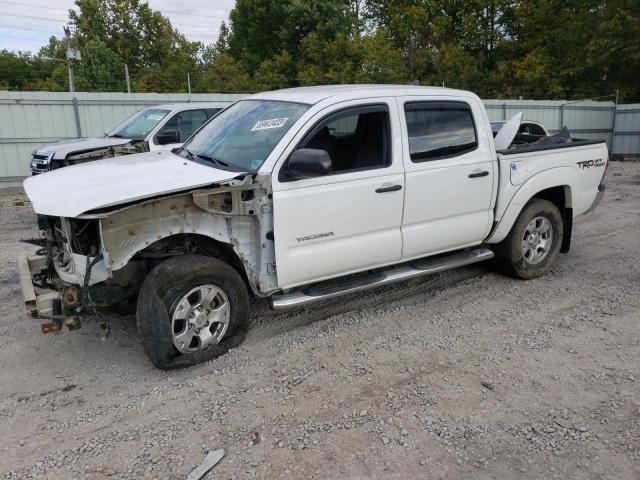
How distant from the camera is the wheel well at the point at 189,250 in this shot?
13.1 feet

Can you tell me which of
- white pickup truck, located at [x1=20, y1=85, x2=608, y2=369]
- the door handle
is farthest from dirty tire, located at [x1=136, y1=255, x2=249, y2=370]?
the door handle

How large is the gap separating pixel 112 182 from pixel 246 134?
120 centimetres

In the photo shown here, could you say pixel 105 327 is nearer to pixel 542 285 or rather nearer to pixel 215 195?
pixel 215 195

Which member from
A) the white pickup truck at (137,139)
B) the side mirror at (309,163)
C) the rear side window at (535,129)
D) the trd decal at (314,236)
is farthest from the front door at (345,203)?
the rear side window at (535,129)

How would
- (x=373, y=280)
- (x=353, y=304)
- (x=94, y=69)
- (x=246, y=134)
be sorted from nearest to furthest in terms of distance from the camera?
(x=246, y=134)
(x=373, y=280)
(x=353, y=304)
(x=94, y=69)

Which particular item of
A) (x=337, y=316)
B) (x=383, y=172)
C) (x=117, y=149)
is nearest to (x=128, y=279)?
(x=337, y=316)

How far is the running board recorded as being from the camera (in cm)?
427

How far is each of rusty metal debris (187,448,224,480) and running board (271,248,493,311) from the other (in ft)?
4.37

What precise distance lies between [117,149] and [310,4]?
25.4 metres

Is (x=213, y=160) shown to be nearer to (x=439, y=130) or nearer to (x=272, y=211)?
(x=272, y=211)

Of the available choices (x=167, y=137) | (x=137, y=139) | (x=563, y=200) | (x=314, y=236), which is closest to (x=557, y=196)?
(x=563, y=200)

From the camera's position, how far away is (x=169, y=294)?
12.4 ft

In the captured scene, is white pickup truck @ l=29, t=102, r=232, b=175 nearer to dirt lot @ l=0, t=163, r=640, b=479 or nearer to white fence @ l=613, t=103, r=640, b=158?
dirt lot @ l=0, t=163, r=640, b=479

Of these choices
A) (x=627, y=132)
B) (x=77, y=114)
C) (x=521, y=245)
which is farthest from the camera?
(x=627, y=132)
